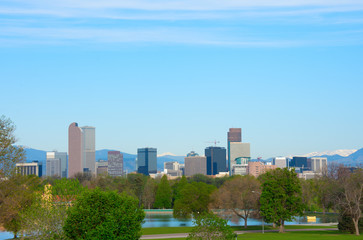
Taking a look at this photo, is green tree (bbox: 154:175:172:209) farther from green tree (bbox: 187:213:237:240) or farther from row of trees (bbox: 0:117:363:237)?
green tree (bbox: 187:213:237:240)

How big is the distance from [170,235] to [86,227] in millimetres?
31797

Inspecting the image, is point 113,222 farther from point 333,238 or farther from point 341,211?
point 341,211

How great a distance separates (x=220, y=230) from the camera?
39.0 metres

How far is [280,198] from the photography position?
3007 inches

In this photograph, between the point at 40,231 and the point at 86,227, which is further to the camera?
the point at 40,231

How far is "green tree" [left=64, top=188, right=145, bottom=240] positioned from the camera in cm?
3744

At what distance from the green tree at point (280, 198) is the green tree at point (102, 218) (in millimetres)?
40005

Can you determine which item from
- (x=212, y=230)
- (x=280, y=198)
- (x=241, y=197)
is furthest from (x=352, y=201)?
(x=212, y=230)

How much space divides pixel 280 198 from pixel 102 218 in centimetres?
4351

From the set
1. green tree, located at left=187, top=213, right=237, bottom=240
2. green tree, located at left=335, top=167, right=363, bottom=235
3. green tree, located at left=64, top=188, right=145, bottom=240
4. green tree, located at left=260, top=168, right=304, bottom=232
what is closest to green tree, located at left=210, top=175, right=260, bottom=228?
green tree, located at left=260, top=168, right=304, bottom=232

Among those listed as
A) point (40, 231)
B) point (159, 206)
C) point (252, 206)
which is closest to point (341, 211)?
point (252, 206)

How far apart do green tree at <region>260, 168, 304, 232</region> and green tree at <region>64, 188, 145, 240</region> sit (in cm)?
4001

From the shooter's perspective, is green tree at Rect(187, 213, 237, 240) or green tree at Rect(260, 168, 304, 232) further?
green tree at Rect(260, 168, 304, 232)

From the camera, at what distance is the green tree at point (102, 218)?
37438 mm
